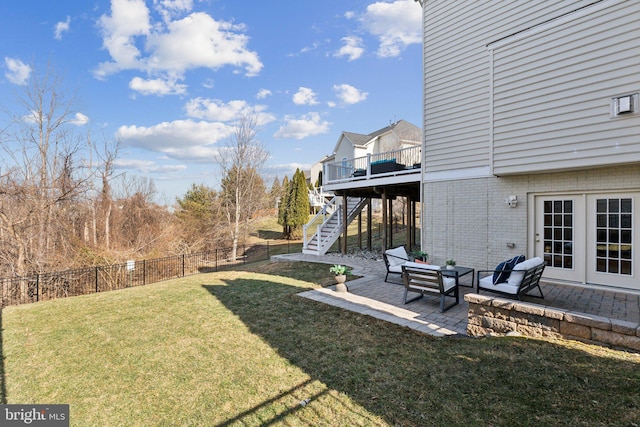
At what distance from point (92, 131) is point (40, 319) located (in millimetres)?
11704

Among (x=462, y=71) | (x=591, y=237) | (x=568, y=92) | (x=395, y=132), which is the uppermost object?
(x=395, y=132)

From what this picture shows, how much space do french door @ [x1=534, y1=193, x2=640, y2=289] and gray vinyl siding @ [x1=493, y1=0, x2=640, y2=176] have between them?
0.98 m

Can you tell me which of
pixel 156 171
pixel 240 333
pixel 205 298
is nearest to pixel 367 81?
pixel 205 298

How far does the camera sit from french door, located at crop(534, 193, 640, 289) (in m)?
5.86

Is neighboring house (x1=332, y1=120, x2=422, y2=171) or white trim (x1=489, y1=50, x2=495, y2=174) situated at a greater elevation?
neighboring house (x1=332, y1=120, x2=422, y2=171)

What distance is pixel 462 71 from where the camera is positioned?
7984mm

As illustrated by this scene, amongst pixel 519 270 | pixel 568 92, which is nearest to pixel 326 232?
pixel 519 270

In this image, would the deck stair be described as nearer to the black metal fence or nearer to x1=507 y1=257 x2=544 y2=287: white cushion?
the black metal fence

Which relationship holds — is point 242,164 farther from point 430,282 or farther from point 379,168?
point 430,282

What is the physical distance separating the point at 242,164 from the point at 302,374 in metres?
16.0

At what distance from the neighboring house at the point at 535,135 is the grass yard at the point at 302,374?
4.05m

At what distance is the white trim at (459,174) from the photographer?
761cm

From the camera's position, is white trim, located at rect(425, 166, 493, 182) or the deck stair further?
the deck stair

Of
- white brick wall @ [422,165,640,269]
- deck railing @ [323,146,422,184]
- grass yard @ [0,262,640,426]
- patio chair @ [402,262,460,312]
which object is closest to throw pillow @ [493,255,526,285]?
patio chair @ [402,262,460,312]
